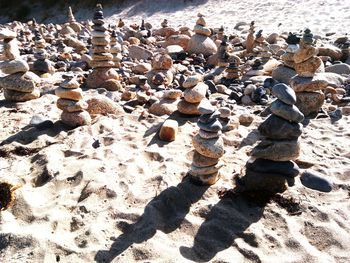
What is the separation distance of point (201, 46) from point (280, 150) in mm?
6570

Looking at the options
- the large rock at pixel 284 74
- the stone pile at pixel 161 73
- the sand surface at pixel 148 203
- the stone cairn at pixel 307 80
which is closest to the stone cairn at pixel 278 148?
the sand surface at pixel 148 203

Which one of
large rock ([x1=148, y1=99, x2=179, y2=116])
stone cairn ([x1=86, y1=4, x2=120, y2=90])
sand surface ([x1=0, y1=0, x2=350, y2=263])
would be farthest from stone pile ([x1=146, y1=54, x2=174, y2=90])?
sand surface ([x1=0, y1=0, x2=350, y2=263])

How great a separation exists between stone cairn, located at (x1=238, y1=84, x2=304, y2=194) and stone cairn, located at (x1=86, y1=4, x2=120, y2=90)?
3805 mm

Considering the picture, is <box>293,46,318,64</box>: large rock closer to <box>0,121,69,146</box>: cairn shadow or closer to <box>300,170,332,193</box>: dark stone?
<box>300,170,332,193</box>: dark stone

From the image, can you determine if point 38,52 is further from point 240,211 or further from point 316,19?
point 316,19

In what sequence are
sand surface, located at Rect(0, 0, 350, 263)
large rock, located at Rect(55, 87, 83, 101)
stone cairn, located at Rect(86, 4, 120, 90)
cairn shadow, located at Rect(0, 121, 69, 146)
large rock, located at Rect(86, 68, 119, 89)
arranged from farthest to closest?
1. large rock, located at Rect(86, 68, 119, 89)
2. stone cairn, located at Rect(86, 4, 120, 90)
3. large rock, located at Rect(55, 87, 83, 101)
4. cairn shadow, located at Rect(0, 121, 69, 146)
5. sand surface, located at Rect(0, 0, 350, 263)

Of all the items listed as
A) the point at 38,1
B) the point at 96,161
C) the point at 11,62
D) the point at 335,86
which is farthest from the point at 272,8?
the point at 38,1

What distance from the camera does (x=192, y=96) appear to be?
559 centimetres

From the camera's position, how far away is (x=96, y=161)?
14.5 ft

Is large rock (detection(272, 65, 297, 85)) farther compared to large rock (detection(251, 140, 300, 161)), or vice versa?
large rock (detection(272, 65, 297, 85))

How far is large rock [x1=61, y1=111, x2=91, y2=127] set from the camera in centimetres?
541

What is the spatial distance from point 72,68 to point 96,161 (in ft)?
15.2

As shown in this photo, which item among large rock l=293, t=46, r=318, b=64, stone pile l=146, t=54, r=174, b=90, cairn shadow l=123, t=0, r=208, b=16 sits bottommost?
cairn shadow l=123, t=0, r=208, b=16

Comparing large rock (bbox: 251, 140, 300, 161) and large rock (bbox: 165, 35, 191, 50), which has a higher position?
large rock (bbox: 251, 140, 300, 161)
